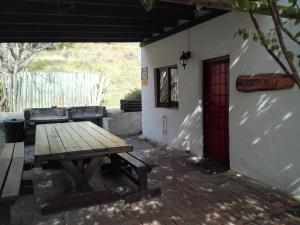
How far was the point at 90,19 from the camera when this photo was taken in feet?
18.9

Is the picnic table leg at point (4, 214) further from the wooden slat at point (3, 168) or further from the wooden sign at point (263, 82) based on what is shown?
the wooden sign at point (263, 82)

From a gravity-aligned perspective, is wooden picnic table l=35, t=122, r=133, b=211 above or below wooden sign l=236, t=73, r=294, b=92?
below

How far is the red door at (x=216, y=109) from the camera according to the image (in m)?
5.16

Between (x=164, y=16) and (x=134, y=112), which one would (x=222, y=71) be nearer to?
(x=164, y=16)

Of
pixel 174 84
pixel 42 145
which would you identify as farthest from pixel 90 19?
pixel 42 145

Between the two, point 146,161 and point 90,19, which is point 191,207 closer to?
point 146,161

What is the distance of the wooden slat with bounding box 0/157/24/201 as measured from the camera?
2.51 m

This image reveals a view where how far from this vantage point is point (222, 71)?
5191 millimetres

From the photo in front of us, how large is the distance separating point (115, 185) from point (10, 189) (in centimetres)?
192

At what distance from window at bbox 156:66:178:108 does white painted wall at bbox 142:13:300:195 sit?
34 centimetres

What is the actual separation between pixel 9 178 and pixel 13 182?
0.17m

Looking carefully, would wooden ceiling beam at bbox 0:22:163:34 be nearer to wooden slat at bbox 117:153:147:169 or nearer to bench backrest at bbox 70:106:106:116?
bench backrest at bbox 70:106:106:116

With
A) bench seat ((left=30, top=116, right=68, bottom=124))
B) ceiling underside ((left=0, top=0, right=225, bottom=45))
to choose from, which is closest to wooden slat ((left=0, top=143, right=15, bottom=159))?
ceiling underside ((left=0, top=0, right=225, bottom=45))

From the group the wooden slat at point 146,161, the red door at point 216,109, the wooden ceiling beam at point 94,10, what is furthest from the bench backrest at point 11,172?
the red door at point 216,109
